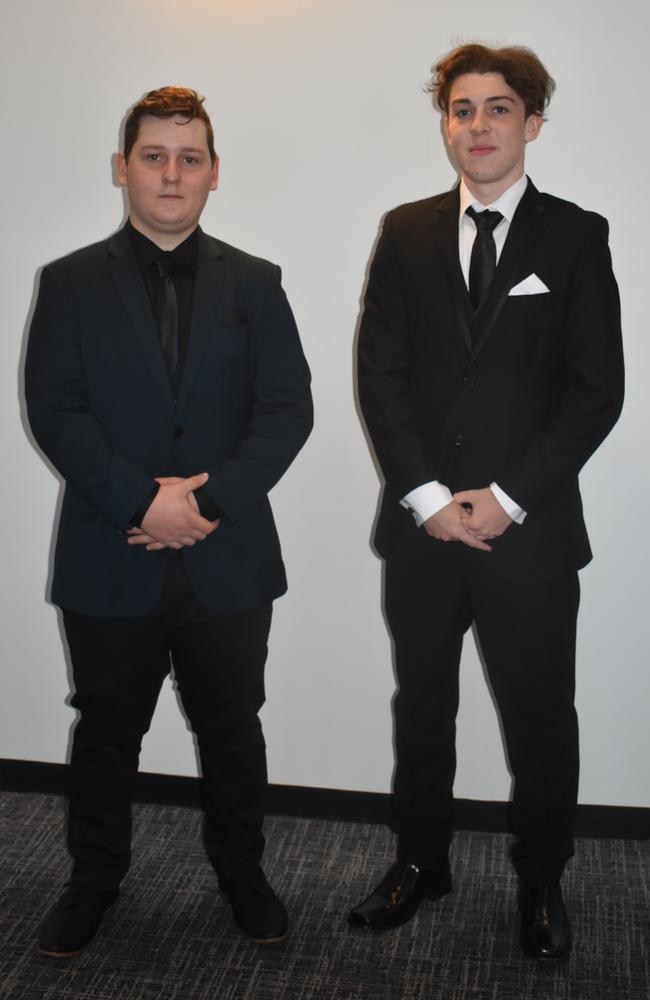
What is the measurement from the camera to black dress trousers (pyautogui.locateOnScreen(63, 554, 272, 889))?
7.91ft

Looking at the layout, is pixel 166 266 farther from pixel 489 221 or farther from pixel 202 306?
pixel 489 221

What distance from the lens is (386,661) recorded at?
10.2 feet

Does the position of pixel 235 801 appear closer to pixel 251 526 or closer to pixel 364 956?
pixel 364 956

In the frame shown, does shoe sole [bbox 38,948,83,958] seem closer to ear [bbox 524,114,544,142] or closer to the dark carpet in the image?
the dark carpet

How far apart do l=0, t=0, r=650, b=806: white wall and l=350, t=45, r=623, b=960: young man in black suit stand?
40 centimetres

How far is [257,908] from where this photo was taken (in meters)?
2.49

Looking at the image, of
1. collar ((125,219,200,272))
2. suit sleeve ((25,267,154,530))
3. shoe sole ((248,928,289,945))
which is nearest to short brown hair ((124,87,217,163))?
collar ((125,219,200,272))

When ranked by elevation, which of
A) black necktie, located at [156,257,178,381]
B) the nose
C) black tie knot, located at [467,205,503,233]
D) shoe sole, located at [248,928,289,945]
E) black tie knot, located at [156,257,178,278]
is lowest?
shoe sole, located at [248,928,289,945]

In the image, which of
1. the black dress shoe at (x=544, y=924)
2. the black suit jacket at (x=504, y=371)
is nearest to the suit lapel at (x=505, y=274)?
the black suit jacket at (x=504, y=371)

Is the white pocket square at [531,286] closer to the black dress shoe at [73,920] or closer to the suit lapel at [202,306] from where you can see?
the suit lapel at [202,306]

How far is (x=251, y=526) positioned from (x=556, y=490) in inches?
26.4

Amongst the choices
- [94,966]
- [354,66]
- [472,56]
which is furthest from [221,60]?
[94,966]

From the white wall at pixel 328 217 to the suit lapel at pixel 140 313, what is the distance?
66cm

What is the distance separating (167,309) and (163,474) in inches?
14.1
